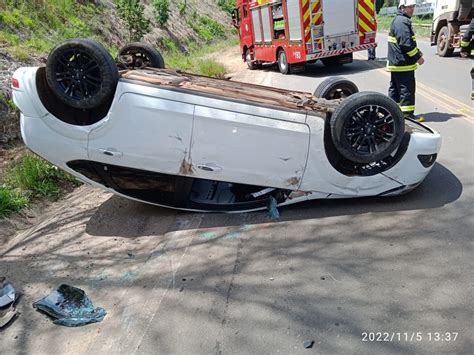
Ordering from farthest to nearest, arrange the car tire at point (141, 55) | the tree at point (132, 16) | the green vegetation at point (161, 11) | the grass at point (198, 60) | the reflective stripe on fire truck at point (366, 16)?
the green vegetation at point (161, 11), the tree at point (132, 16), the grass at point (198, 60), the reflective stripe on fire truck at point (366, 16), the car tire at point (141, 55)

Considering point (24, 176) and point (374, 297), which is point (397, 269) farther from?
point (24, 176)

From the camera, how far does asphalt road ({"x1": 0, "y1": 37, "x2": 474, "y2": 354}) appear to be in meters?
2.56

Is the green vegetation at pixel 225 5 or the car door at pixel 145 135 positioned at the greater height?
the car door at pixel 145 135

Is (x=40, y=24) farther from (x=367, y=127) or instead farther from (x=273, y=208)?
(x=367, y=127)

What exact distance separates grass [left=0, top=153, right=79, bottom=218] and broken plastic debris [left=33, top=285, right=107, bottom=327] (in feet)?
6.73

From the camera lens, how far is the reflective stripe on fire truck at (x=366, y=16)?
13172 mm

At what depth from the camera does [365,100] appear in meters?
3.80

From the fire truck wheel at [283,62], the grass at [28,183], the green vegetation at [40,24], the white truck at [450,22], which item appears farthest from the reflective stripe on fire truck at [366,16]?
the grass at [28,183]

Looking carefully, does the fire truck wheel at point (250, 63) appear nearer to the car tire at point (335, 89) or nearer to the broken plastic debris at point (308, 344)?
the car tire at point (335, 89)

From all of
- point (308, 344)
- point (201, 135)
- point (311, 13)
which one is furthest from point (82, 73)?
point (311, 13)

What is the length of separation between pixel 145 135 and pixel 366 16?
11.6 m

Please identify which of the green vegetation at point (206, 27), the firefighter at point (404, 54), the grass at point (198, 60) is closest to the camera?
the firefighter at point (404, 54)

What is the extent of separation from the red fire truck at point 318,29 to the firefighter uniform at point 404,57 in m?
6.47

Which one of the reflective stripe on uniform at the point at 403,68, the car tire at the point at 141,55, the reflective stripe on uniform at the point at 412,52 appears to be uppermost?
the car tire at the point at 141,55
